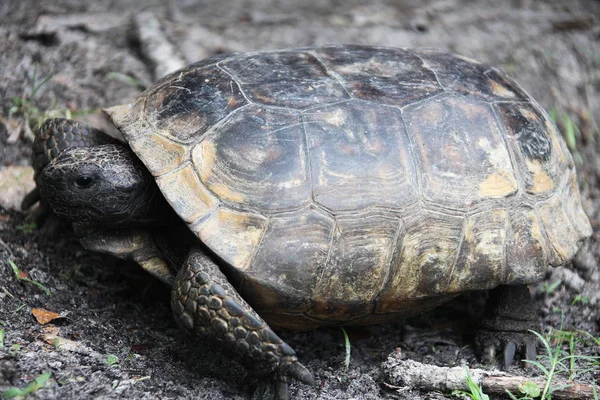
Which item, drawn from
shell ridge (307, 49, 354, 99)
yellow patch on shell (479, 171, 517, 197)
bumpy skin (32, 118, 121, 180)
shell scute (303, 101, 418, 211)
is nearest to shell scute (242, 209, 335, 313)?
shell scute (303, 101, 418, 211)

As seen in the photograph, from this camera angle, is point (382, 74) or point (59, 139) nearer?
point (382, 74)

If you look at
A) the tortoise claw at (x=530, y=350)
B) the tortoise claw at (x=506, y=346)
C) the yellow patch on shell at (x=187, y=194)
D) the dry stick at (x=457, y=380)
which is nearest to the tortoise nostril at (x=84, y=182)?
the yellow patch on shell at (x=187, y=194)

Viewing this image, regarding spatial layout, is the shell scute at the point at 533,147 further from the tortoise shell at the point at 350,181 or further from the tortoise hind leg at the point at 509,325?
the tortoise hind leg at the point at 509,325

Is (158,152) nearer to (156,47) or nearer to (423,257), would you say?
(423,257)

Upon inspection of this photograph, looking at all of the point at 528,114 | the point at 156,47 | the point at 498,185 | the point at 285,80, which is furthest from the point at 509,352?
the point at 156,47

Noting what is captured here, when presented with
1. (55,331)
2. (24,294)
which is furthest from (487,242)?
(24,294)

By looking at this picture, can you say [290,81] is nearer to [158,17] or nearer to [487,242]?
[487,242]
